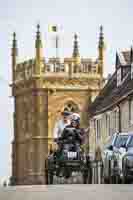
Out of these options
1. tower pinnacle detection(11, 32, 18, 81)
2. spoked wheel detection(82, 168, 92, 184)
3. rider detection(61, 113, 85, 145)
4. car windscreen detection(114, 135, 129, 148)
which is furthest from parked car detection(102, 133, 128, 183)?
tower pinnacle detection(11, 32, 18, 81)

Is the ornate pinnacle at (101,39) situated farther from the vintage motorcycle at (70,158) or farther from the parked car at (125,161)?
the parked car at (125,161)

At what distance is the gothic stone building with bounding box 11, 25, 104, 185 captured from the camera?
16.8 m

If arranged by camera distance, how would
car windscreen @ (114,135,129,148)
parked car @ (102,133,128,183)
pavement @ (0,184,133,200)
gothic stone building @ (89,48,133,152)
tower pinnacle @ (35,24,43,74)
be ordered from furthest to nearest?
tower pinnacle @ (35,24,43,74), gothic stone building @ (89,48,133,152), parked car @ (102,133,128,183), car windscreen @ (114,135,129,148), pavement @ (0,184,133,200)

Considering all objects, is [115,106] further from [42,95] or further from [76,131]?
[42,95]

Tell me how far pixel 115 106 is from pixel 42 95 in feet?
11.8

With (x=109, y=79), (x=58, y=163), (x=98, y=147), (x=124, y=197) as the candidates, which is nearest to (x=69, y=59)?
(x=109, y=79)

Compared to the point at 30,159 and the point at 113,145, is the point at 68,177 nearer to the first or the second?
the point at 113,145

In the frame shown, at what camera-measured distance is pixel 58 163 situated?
1362 centimetres

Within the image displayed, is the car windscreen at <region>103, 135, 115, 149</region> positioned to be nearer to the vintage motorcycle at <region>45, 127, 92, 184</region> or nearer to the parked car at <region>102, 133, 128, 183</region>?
the parked car at <region>102, 133, 128, 183</region>

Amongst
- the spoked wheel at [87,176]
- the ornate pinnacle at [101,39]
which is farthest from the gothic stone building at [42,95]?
the spoked wheel at [87,176]

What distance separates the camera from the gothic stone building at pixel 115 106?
14344mm

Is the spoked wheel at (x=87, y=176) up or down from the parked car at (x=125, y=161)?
down

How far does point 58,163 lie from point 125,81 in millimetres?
2713

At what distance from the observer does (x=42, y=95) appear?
1830cm
